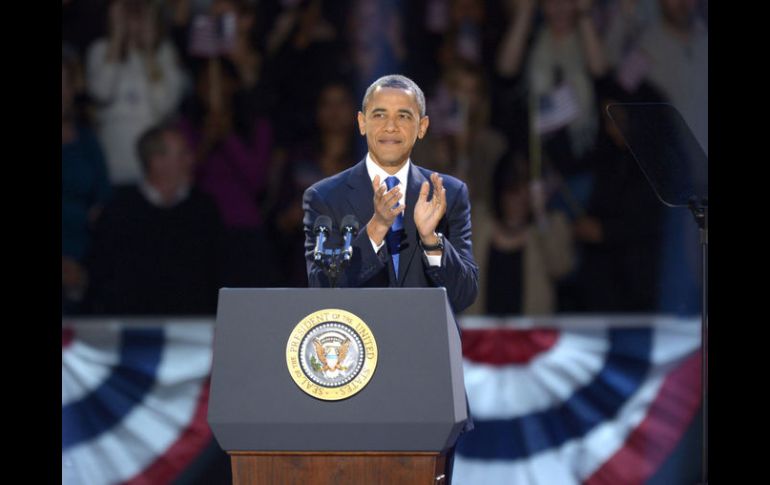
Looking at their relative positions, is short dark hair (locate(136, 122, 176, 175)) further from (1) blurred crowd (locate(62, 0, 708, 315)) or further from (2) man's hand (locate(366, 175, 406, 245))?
(2) man's hand (locate(366, 175, 406, 245))

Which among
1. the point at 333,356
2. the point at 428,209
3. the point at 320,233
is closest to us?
the point at 333,356

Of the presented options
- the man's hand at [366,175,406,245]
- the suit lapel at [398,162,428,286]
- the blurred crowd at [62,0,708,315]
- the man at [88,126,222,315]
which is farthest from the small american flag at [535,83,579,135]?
the man's hand at [366,175,406,245]

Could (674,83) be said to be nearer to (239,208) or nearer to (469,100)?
(469,100)

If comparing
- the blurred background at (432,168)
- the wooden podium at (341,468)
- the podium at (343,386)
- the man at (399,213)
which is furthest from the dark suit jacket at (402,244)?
the blurred background at (432,168)

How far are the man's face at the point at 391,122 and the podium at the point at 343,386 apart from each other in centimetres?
59

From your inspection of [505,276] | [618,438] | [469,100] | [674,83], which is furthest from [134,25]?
[618,438]

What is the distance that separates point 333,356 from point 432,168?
2.71 meters

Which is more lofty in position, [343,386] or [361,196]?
[361,196]

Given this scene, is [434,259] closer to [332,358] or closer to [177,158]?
[332,358]

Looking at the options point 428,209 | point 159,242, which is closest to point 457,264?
point 428,209

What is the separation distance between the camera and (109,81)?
543 centimetres

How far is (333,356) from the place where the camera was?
2637 mm

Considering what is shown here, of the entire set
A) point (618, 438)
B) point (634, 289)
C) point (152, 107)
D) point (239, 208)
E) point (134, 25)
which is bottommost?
point (618, 438)

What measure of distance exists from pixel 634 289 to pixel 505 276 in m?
0.58
